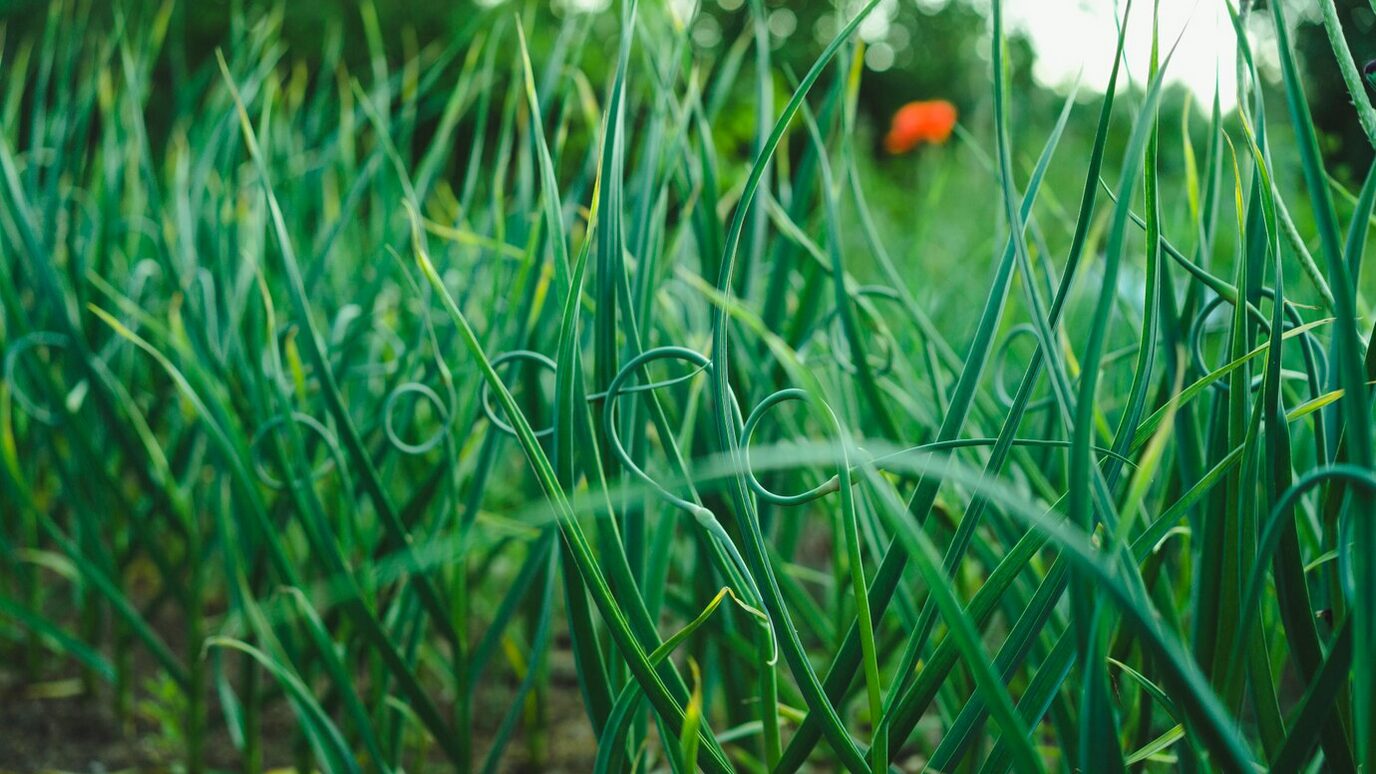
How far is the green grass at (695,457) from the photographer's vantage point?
0.32m

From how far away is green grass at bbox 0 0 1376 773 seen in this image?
32 centimetres

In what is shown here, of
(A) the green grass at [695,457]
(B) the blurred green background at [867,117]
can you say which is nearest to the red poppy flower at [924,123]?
(B) the blurred green background at [867,117]

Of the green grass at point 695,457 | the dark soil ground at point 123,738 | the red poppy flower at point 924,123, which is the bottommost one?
the dark soil ground at point 123,738

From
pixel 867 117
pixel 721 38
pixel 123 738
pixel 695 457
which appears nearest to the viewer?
pixel 695 457

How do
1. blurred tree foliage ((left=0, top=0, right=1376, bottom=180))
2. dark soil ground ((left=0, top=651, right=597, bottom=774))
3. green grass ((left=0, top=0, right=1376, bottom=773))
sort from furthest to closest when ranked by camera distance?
blurred tree foliage ((left=0, top=0, right=1376, bottom=180))
dark soil ground ((left=0, top=651, right=597, bottom=774))
green grass ((left=0, top=0, right=1376, bottom=773))

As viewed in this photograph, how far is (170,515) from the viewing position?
2.37ft

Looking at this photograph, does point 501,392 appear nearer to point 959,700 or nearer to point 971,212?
point 959,700

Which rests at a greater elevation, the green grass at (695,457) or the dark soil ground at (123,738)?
the green grass at (695,457)

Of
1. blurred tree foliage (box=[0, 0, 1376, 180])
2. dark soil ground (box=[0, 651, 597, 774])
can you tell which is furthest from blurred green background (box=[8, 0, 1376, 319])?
dark soil ground (box=[0, 651, 597, 774])

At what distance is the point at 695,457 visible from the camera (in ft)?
2.15

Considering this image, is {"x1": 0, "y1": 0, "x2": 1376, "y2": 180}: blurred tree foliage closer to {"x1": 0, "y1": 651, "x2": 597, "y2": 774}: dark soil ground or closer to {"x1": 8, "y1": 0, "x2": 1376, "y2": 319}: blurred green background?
{"x1": 8, "y1": 0, "x2": 1376, "y2": 319}: blurred green background

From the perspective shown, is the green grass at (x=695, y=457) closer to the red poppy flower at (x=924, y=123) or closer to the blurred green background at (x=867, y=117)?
the blurred green background at (x=867, y=117)

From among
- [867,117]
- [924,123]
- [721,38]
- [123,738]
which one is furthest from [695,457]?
[867,117]

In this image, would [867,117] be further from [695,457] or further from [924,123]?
[695,457]
